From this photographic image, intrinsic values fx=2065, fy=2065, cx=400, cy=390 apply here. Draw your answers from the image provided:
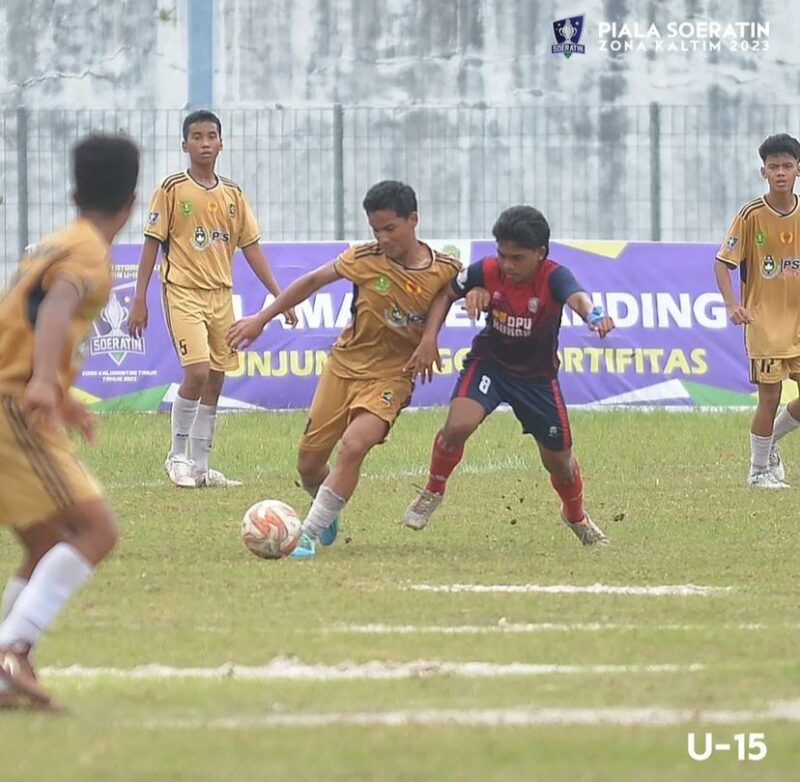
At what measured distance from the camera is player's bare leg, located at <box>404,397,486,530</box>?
10164mm

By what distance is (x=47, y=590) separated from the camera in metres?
6.21

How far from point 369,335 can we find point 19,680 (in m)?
4.44

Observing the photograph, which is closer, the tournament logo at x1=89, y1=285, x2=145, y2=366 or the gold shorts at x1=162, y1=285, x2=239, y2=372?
the gold shorts at x1=162, y1=285, x2=239, y2=372

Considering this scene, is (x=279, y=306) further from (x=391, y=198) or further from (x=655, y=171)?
(x=655, y=171)

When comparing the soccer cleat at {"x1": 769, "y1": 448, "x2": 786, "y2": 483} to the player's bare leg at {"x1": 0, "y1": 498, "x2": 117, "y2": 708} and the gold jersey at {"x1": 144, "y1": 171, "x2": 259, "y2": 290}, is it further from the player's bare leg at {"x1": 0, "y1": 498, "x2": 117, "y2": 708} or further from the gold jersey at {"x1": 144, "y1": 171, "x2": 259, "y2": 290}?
the player's bare leg at {"x1": 0, "y1": 498, "x2": 117, "y2": 708}

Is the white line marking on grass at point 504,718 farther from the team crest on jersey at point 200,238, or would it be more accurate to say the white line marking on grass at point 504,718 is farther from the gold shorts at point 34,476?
the team crest on jersey at point 200,238

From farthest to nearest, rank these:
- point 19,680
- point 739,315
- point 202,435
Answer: point 202,435 → point 739,315 → point 19,680

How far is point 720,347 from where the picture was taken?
63.2ft

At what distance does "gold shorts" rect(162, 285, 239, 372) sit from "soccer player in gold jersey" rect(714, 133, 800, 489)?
Answer: 3.28 meters

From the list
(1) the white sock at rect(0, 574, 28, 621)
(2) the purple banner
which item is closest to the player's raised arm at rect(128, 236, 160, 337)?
(2) the purple banner

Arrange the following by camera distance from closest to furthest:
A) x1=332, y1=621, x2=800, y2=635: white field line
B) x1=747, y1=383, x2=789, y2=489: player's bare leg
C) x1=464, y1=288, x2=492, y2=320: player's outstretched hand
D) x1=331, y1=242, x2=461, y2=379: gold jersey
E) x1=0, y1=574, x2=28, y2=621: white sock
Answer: x1=0, y1=574, x2=28, y2=621: white sock < x1=332, y1=621, x2=800, y2=635: white field line < x1=464, y1=288, x2=492, y2=320: player's outstretched hand < x1=331, y1=242, x2=461, y2=379: gold jersey < x1=747, y1=383, x2=789, y2=489: player's bare leg

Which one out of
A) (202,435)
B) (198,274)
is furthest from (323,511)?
(198,274)

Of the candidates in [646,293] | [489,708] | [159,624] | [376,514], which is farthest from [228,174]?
[489,708]

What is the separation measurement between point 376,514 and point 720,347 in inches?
321
